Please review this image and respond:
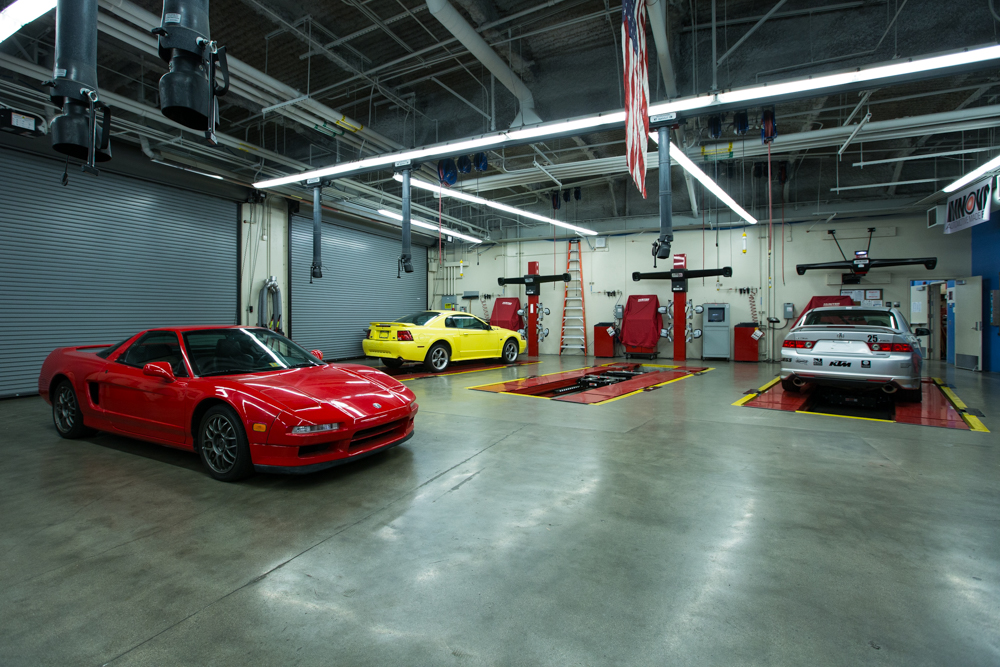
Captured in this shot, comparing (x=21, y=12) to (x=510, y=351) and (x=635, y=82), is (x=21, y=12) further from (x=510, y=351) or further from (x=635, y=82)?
(x=510, y=351)

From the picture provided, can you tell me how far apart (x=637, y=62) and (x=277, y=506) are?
4.77m

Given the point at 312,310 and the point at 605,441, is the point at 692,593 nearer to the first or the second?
the point at 605,441

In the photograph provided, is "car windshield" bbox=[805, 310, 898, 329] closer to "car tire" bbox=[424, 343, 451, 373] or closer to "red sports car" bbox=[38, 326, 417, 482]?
"red sports car" bbox=[38, 326, 417, 482]

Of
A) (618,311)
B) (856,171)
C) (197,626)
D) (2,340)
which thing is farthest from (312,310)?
(856,171)

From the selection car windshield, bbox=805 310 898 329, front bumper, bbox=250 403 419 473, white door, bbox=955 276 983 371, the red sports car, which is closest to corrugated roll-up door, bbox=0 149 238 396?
the red sports car

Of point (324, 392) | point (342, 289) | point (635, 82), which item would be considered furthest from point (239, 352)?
point (342, 289)

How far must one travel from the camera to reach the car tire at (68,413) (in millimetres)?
4277

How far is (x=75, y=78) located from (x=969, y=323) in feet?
50.5

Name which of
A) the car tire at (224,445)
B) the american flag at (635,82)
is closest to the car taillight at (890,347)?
the american flag at (635,82)

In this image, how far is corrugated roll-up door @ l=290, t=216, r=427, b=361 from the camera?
37.5 ft

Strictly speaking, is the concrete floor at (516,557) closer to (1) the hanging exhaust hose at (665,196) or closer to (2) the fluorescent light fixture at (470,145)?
(1) the hanging exhaust hose at (665,196)

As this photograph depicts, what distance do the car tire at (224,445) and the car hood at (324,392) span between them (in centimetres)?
26

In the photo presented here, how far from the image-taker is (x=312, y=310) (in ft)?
38.3

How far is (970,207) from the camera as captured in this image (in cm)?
898
